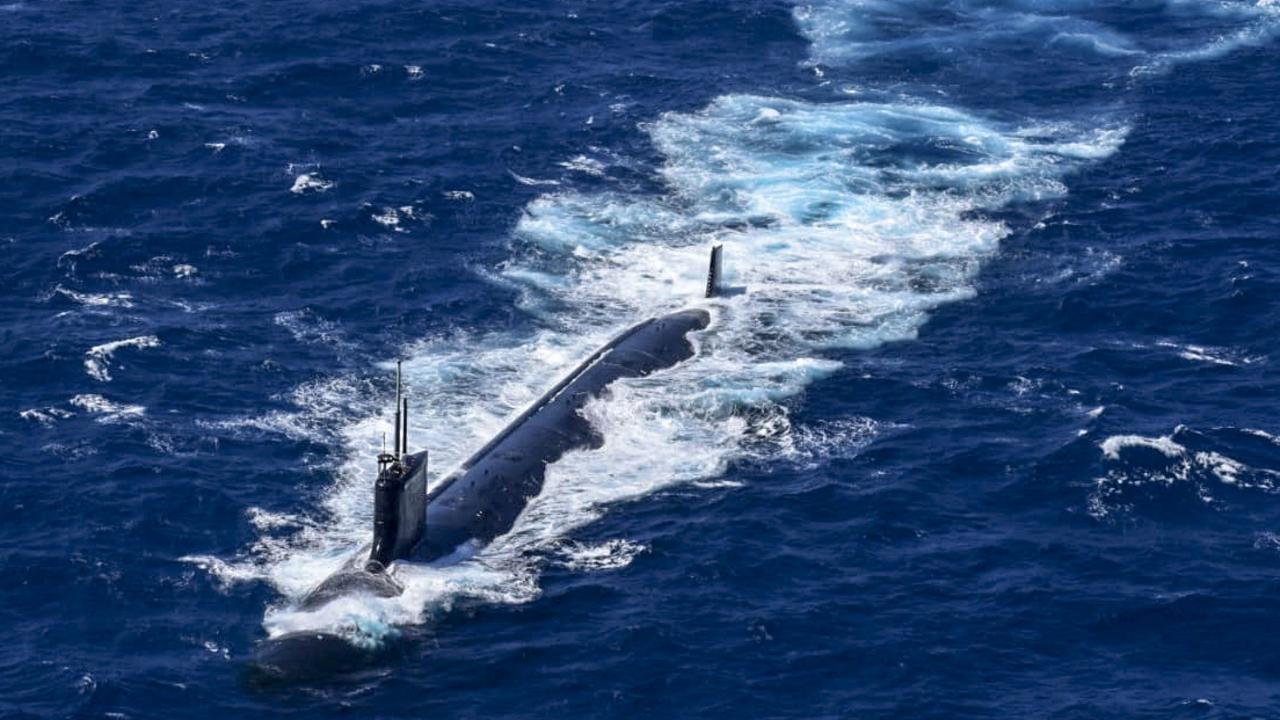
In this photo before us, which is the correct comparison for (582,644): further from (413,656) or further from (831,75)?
(831,75)

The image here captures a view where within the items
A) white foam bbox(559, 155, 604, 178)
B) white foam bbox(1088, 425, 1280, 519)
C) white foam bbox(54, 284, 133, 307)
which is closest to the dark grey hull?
white foam bbox(559, 155, 604, 178)

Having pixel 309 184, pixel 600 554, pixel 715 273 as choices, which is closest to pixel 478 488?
pixel 600 554

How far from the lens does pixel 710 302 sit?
153375mm

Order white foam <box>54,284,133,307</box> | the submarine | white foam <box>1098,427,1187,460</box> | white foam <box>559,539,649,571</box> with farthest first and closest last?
white foam <box>54,284,133,307</box> < white foam <box>1098,427,1187,460</box> < white foam <box>559,539,649,571</box> < the submarine

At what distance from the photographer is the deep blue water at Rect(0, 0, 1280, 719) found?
357 feet

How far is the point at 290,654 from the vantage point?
105375mm

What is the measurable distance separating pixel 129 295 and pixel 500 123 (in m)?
42.9

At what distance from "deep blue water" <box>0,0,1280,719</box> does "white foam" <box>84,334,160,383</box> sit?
0.87 ft

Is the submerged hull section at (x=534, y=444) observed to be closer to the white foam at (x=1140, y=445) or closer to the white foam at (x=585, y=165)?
the white foam at (x=585, y=165)

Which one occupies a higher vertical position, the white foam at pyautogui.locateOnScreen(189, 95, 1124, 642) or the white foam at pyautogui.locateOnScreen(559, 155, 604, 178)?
the white foam at pyautogui.locateOnScreen(559, 155, 604, 178)

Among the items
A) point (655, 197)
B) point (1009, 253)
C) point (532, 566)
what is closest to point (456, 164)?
point (655, 197)

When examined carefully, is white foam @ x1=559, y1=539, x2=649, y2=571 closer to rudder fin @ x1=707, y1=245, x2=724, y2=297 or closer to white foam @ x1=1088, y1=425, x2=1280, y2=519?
white foam @ x1=1088, y1=425, x2=1280, y2=519

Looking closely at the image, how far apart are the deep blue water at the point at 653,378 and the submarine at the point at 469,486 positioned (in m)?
1.49

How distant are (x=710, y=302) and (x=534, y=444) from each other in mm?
27252
